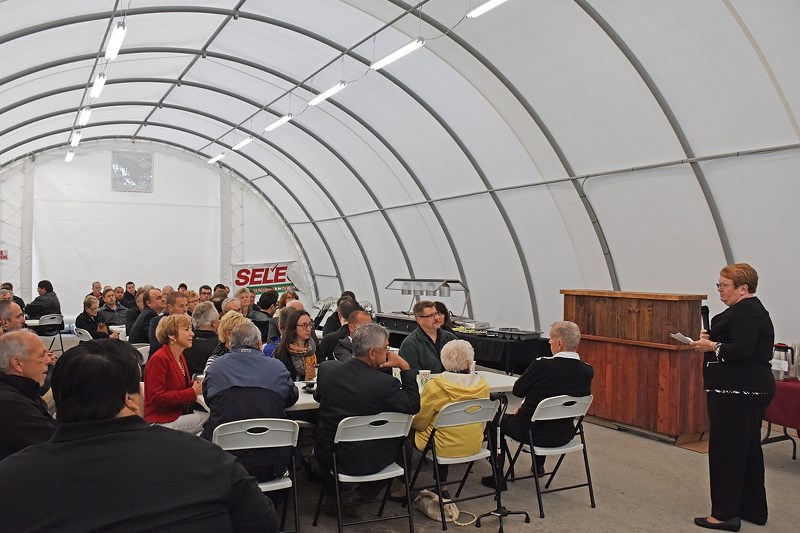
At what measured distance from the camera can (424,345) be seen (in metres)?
6.46

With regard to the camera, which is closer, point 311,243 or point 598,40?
point 598,40

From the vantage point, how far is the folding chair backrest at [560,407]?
4895 mm

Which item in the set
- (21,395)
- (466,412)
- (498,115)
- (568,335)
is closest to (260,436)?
(21,395)

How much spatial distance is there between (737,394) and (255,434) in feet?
11.3

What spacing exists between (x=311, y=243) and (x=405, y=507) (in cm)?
1706

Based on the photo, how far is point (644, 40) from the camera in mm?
8500

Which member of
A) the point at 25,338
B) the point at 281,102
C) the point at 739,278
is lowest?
the point at 25,338

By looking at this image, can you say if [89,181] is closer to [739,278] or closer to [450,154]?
[450,154]

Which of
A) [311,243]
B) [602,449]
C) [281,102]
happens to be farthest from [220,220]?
[602,449]

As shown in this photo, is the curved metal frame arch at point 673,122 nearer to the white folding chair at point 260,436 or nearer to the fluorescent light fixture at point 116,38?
the fluorescent light fixture at point 116,38

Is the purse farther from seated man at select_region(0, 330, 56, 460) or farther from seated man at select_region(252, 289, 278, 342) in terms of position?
seated man at select_region(252, 289, 278, 342)

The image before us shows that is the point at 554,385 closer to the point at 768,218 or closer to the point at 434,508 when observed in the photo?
the point at 434,508

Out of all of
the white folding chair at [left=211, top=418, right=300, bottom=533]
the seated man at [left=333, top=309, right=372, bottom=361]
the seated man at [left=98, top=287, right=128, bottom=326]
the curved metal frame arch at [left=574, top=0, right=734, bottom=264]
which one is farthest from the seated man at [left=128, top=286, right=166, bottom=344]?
the curved metal frame arch at [left=574, top=0, right=734, bottom=264]

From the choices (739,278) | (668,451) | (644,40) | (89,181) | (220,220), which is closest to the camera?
(739,278)
